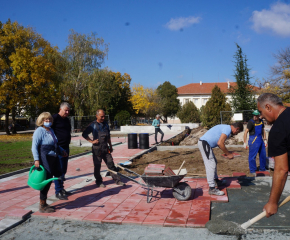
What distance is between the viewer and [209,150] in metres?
5.38

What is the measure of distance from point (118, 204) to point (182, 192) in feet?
3.92

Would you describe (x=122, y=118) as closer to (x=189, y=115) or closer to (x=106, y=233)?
(x=189, y=115)

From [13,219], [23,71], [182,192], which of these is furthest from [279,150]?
[23,71]

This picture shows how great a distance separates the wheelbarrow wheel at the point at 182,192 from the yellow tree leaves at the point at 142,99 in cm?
4643

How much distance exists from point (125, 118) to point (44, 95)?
1100 centimetres

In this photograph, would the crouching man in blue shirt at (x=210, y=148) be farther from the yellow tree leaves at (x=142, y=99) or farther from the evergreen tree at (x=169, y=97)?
the evergreen tree at (x=169, y=97)

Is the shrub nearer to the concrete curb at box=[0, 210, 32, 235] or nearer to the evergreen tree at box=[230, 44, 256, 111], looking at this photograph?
the evergreen tree at box=[230, 44, 256, 111]

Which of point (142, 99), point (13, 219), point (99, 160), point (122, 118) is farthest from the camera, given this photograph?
point (142, 99)

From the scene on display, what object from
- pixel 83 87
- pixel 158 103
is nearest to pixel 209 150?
pixel 83 87

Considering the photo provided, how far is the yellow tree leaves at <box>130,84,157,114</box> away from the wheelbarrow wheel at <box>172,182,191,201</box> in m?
46.4

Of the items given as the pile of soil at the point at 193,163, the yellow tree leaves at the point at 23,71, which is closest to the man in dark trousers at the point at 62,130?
the pile of soil at the point at 193,163

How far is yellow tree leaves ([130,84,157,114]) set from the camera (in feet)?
171

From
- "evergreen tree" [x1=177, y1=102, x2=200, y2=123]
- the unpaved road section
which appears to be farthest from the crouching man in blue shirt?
"evergreen tree" [x1=177, y1=102, x2=200, y2=123]

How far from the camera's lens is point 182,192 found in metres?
5.13
